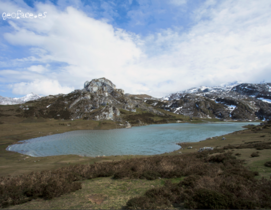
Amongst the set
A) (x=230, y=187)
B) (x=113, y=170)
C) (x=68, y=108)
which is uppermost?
(x=68, y=108)

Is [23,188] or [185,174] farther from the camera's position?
[185,174]

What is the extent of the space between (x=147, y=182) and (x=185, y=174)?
3.87 metres

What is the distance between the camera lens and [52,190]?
9.48m

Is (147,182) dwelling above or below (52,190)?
below

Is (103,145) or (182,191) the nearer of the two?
(182,191)

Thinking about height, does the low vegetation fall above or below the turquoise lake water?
above

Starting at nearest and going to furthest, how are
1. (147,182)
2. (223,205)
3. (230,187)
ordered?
(223,205) < (230,187) < (147,182)

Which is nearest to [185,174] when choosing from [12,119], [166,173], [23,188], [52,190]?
[166,173]

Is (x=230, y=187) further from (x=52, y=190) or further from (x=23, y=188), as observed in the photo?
(x=23, y=188)

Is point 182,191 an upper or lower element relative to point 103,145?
upper

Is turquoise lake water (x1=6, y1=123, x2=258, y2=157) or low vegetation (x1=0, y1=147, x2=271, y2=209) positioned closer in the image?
low vegetation (x1=0, y1=147, x2=271, y2=209)

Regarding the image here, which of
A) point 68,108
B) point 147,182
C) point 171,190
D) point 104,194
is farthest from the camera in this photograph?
point 68,108

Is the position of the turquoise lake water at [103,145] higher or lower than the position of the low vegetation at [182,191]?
lower

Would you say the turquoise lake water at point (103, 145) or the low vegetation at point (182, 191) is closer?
the low vegetation at point (182, 191)
